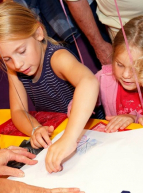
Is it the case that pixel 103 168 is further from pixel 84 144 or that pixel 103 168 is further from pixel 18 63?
pixel 18 63

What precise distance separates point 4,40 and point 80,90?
0.31 metres

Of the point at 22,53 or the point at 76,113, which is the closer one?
the point at 76,113

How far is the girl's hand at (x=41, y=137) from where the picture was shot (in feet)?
2.86

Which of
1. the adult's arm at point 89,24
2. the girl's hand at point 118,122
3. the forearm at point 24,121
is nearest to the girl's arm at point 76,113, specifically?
the girl's hand at point 118,122

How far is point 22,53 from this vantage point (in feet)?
3.22

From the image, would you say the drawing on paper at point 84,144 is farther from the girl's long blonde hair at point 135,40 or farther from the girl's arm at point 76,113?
the girl's long blonde hair at point 135,40

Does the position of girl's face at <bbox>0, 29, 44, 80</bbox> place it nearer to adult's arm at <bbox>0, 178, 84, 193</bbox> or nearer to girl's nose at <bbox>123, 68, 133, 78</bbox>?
girl's nose at <bbox>123, 68, 133, 78</bbox>

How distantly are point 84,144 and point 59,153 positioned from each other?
0.35 feet

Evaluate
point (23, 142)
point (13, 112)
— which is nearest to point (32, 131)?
point (23, 142)

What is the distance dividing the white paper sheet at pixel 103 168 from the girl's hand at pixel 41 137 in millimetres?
39

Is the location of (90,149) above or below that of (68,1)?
below

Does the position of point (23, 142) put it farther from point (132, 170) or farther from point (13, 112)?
point (132, 170)

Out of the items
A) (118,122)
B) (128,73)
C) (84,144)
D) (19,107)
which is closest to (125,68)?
(128,73)

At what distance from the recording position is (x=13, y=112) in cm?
112
